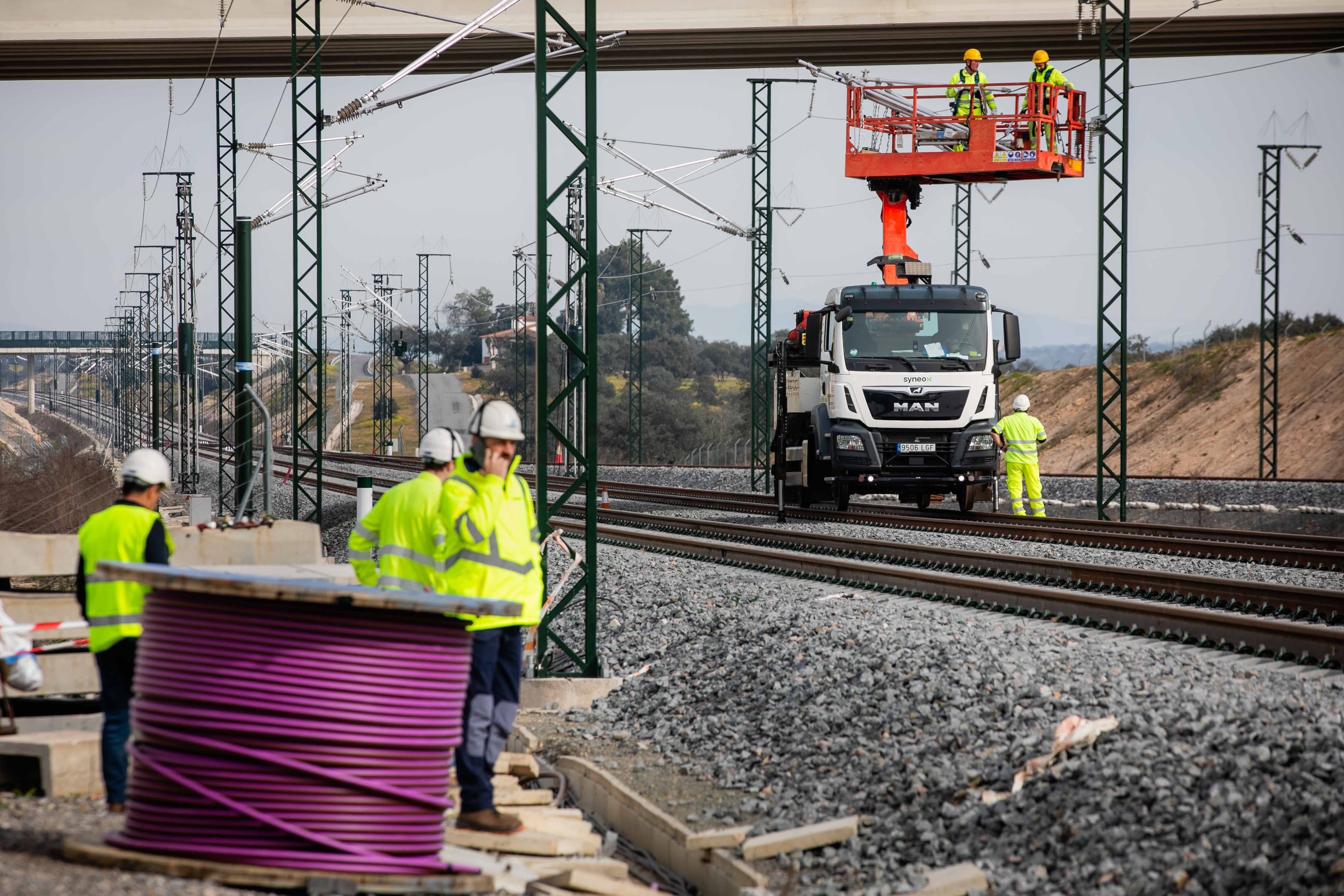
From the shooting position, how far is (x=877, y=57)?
1200 inches

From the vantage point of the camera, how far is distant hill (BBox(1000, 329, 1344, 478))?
1656 inches

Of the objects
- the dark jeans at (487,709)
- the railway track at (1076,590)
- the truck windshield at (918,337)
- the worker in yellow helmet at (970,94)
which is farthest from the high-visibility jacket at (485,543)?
the worker in yellow helmet at (970,94)

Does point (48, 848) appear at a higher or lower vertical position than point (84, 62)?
lower

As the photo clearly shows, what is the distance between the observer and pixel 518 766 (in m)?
8.11

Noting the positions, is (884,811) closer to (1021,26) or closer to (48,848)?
Result: (48,848)

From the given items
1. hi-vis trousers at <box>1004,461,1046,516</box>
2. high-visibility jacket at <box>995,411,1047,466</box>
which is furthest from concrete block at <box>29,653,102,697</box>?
hi-vis trousers at <box>1004,461,1046,516</box>

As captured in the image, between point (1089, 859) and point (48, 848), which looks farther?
point (1089, 859)

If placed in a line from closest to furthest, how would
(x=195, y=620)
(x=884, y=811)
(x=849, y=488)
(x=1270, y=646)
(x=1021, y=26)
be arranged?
(x=195, y=620) → (x=884, y=811) → (x=1270, y=646) → (x=849, y=488) → (x=1021, y=26)

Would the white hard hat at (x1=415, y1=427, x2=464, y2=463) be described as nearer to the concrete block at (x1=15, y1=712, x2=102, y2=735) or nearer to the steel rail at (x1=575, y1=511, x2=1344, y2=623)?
the concrete block at (x1=15, y1=712, x2=102, y2=735)

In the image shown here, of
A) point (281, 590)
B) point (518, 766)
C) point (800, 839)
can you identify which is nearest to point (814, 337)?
point (518, 766)

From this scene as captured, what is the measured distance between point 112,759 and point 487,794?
1.84 meters

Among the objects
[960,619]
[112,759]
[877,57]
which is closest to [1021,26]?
[877,57]

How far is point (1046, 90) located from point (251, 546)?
15824mm

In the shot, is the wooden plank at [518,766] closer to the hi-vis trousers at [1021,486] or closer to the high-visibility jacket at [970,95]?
the hi-vis trousers at [1021,486]
